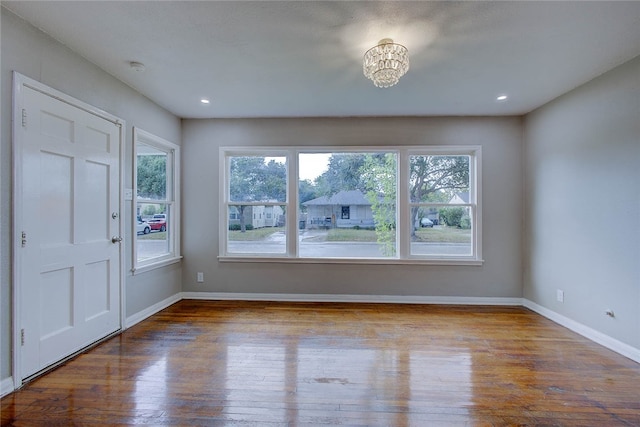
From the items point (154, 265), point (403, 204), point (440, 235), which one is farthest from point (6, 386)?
point (440, 235)

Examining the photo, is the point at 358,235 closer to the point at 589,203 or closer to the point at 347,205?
the point at 347,205

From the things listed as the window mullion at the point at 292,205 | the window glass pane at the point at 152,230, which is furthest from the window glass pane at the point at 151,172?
the window mullion at the point at 292,205

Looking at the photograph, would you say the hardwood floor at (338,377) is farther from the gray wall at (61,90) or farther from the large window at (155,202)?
the large window at (155,202)

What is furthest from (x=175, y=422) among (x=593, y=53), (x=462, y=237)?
(x=593, y=53)

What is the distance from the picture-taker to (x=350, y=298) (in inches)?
158

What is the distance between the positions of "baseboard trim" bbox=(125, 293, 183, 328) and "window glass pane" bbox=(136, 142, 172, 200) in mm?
1333

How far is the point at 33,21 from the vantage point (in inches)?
81.4

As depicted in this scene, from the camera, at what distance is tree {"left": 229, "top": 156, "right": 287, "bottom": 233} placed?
4.16 meters

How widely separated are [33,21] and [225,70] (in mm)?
1328

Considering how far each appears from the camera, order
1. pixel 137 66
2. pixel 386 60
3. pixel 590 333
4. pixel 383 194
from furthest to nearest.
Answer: pixel 383 194, pixel 590 333, pixel 137 66, pixel 386 60

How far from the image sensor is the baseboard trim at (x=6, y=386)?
1930 mm

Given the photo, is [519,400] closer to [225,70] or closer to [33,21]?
[225,70]

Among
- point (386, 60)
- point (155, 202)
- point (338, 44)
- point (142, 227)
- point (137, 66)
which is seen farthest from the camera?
point (155, 202)

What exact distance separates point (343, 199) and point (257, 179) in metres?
1.27
